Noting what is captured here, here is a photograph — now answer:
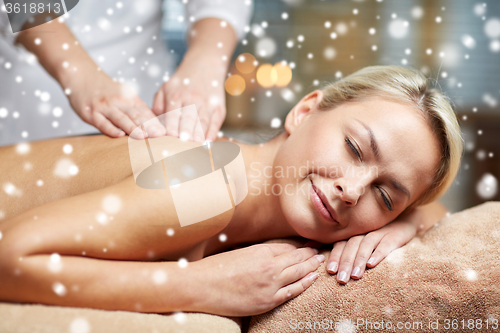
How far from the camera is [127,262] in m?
0.66

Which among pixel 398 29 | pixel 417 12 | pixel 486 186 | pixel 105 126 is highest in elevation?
pixel 417 12

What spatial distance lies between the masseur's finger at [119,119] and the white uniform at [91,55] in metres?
0.39

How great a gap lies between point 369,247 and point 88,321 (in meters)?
0.60

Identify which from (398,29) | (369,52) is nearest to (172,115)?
(369,52)

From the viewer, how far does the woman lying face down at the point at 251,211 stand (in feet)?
1.97

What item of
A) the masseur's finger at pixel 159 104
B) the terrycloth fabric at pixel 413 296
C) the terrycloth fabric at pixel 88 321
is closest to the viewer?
the terrycloth fabric at pixel 88 321

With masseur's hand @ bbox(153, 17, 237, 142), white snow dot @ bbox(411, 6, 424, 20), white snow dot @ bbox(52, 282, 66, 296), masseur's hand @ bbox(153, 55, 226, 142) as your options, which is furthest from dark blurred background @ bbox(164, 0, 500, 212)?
white snow dot @ bbox(52, 282, 66, 296)

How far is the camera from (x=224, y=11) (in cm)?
123

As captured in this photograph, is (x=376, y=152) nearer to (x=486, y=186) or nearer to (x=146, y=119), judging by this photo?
(x=146, y=119)

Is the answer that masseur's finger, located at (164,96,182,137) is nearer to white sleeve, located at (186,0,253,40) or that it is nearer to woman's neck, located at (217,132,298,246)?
woman's neck, located at (217,132,298,246)

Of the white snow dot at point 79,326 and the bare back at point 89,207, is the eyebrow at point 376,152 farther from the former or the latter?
the white snow dot at point 79,326

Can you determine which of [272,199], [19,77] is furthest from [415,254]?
[19,77]

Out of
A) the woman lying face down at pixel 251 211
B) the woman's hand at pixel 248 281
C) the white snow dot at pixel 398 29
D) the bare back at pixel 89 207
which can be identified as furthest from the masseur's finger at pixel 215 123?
the white snow dot at pixel 398 29

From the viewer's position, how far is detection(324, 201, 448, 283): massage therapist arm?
2.44 ft
